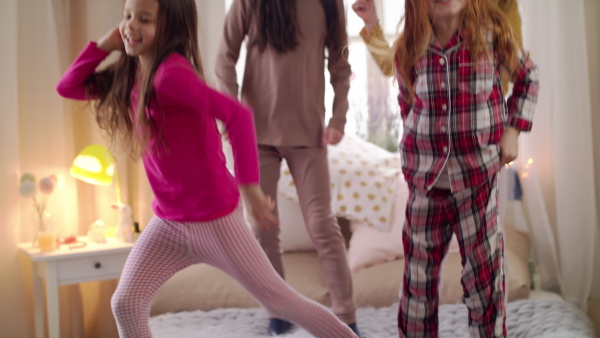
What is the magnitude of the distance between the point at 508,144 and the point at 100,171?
145 centimetres

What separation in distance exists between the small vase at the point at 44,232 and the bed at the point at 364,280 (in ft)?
1.34

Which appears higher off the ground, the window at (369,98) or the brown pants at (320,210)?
the window at (369,98)

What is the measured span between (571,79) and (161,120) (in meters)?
1.64

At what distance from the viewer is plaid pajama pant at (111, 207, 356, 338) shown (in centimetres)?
134

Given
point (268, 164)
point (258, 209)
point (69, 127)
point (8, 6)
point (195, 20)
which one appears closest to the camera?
point (258, 209)

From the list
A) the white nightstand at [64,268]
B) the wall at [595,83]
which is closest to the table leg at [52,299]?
the white nightstand at [64,268]

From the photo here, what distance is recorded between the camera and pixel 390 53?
153 cm

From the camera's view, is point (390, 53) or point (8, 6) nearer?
point (390, 53)

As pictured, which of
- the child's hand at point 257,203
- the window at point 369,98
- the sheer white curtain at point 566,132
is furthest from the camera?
the window at point 369,98

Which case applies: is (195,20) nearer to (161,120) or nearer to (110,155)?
(161,120)

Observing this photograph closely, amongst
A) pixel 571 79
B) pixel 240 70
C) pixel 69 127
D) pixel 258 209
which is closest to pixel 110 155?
pixel 69 127

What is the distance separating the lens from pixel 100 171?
2256 millimetres

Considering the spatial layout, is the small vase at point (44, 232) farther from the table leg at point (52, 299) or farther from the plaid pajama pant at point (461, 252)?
the plaid pajama pant at point (461, 252)

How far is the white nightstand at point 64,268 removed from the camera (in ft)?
→ 6.94
